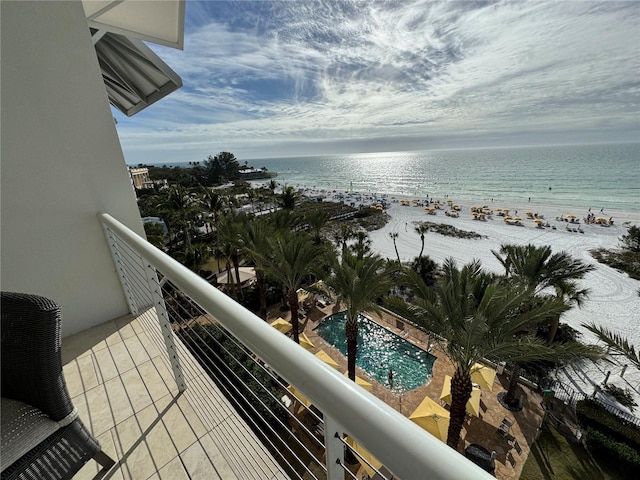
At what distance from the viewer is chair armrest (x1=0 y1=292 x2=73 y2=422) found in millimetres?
1304

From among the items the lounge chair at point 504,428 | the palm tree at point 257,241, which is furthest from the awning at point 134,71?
the lounge chair at point 504,428

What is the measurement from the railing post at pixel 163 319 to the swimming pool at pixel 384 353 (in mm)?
9001

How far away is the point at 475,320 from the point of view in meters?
5.09

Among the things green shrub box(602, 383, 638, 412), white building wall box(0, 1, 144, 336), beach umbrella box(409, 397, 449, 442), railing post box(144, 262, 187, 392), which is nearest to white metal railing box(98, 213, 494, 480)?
railing post box(144, 262, 187, 392)

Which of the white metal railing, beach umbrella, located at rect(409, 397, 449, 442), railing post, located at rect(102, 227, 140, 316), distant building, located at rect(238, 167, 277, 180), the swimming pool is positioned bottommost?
distant building, located at rect(238, 167, 277, 180)

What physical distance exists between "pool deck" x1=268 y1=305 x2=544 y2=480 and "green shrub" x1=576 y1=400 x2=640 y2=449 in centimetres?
108

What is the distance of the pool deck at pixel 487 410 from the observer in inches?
288

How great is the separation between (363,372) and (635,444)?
7639 mm

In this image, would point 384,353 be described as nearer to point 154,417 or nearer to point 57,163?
point 154,417

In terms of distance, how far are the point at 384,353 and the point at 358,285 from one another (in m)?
4.97

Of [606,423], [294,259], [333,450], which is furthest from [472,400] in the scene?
[333,450]

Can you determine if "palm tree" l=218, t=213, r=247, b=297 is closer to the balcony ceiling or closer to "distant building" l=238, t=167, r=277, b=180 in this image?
the balcony ceiling

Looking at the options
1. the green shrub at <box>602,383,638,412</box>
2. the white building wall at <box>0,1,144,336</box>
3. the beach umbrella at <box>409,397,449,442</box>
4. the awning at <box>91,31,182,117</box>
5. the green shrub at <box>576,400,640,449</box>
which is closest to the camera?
the white building wall at <box>0,1,144,336</box>

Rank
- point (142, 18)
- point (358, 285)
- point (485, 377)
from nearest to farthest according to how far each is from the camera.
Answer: point (142, 18) → point (358, 285) → point (485, 377)
